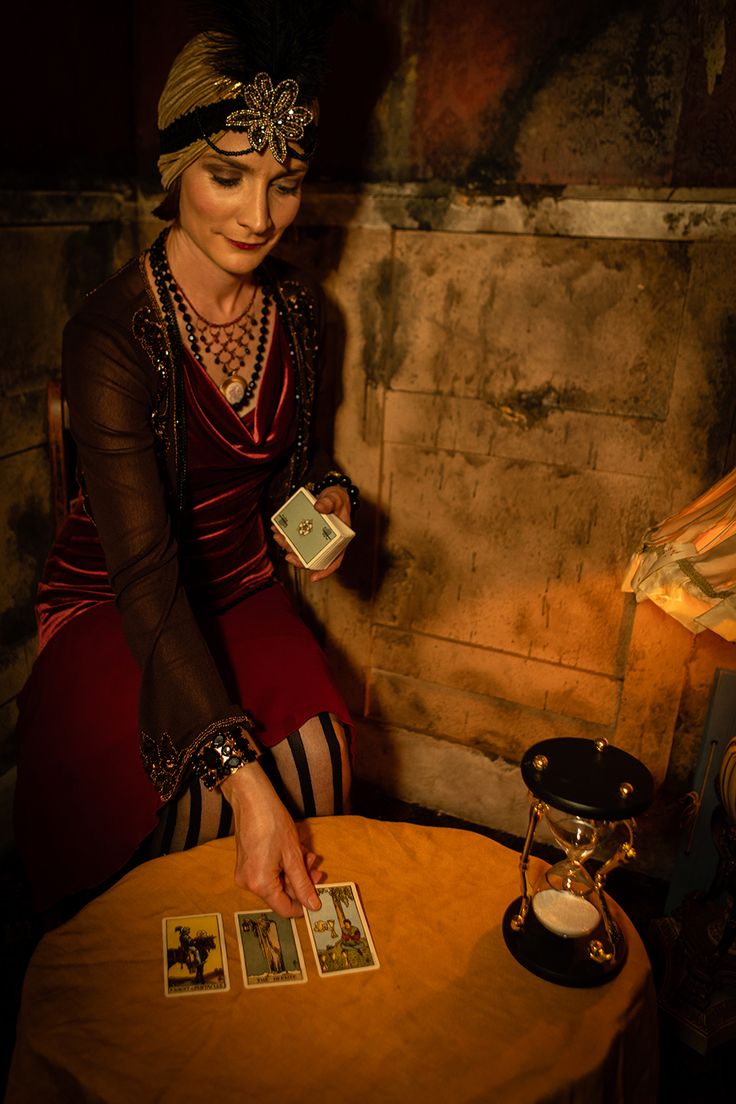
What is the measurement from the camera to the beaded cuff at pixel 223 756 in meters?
1.78

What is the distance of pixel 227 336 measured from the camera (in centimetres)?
223

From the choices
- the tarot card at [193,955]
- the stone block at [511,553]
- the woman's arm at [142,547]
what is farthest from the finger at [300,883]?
the stone block at [511,553]

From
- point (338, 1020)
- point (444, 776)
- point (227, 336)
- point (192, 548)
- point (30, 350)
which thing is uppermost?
point (227, 336)

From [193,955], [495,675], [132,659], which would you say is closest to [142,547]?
[132,659]

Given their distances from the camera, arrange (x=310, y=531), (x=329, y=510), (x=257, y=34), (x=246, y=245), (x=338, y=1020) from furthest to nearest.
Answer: (x=329, y=510), (x=310, y=531), (x=246, y=245), (x=257, y=34), (x=338, y=1020)

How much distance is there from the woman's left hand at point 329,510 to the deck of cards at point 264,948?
0.86 meters

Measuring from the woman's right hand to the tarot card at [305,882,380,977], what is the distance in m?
0.03

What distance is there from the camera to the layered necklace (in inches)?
84.3

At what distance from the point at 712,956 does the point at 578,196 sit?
2.09 meters

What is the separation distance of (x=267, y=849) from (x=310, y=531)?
78 centimetres

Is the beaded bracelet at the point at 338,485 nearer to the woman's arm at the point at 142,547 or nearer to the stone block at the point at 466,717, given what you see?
the woman's arm at the point at 142,547

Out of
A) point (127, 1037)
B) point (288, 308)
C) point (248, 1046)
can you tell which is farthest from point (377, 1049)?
point (288, 308)

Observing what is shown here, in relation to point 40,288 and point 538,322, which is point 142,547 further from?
point 538,322

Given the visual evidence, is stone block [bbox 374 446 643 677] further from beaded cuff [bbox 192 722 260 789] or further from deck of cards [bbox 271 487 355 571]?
beaded cuff [bbox 192 722 260 789]
